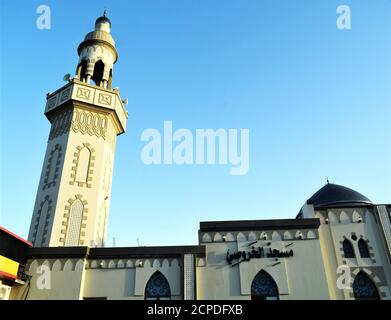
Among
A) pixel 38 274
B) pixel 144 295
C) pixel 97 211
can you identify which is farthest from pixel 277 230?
pixel 38 274

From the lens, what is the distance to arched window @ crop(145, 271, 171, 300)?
1659 centimetres

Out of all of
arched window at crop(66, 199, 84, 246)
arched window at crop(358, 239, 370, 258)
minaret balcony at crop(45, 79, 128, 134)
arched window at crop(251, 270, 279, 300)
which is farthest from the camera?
minaret balcony at crop(45, 79, 128, 134)

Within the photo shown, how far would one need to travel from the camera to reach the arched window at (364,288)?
16.8m

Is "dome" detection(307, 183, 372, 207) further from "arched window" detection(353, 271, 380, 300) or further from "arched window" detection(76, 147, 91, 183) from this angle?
"arched window" detection(76, 147, 91, 183)

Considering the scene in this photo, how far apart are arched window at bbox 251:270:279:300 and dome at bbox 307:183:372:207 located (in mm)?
6238

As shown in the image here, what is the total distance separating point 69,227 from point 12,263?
13.7ft

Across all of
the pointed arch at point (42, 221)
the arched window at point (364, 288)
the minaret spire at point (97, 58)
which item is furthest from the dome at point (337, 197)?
the minaret spire at point (97, 58)

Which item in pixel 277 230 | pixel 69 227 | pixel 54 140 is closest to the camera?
pixel 277 230

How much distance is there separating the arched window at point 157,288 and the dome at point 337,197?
1041cm

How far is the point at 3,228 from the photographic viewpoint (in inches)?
595

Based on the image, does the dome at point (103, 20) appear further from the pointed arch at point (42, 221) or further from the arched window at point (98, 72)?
the pointed arch at point (42, 221)

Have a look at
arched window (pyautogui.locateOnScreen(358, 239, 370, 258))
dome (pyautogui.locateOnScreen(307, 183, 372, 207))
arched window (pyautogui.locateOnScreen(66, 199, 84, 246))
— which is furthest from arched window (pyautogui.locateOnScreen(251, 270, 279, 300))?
arched window (pyautogui.locateOnScreen(66, 199, 84, 246))
